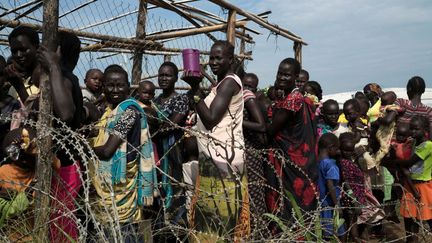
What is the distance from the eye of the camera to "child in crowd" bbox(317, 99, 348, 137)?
4859 millimetres

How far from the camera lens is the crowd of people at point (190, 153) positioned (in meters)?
2.17

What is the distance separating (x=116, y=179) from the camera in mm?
2768

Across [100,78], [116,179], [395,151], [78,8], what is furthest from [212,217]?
[78,8]

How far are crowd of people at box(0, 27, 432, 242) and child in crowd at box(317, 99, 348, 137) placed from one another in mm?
15

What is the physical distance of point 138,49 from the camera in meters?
4.78

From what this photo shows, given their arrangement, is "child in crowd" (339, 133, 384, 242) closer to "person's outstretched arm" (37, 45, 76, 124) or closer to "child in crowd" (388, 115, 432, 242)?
"child in crowd" (388, 115, 432, 242)

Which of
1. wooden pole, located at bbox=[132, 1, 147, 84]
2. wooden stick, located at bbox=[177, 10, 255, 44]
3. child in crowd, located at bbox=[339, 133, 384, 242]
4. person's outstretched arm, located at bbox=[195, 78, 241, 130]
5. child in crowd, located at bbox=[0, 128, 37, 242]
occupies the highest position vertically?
wooden stick, located at bbox=[177, 10, 255, 44]

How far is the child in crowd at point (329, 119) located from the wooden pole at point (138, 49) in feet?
6.47

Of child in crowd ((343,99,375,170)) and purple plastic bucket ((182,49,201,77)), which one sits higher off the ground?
purple plastic bucket ((182,49,201,77))

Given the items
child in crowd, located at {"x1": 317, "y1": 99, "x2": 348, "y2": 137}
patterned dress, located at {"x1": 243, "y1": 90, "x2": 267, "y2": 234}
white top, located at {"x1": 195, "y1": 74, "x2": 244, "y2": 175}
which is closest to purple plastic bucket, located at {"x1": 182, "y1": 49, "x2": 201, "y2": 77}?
white top, located at {"x1": 195, "y1": 74, "x2": 244, "y2": 175}

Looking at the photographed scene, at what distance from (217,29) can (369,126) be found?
2277mm

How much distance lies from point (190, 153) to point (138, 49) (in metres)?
1.40

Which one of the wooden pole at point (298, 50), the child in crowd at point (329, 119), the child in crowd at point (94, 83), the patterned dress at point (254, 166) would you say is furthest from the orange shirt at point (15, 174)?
the wooden pole at point (298, 50)

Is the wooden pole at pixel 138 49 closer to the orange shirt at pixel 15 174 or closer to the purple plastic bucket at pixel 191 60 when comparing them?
the purple plastic bucket at pixel 191 60
